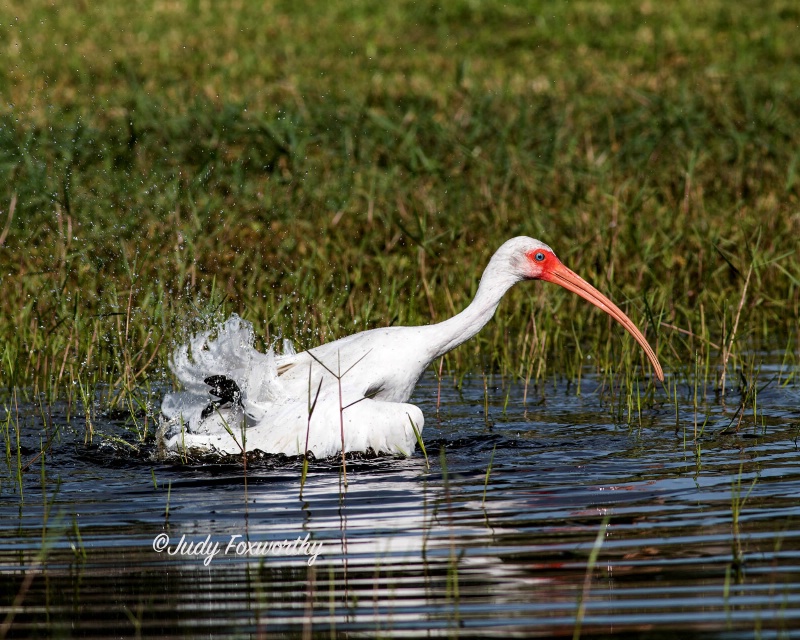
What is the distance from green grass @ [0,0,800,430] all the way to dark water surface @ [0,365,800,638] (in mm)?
1194

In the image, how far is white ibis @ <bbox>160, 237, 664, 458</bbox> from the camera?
680 centimetres

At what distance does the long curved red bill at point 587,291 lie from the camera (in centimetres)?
775

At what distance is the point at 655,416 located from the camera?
7594 mm

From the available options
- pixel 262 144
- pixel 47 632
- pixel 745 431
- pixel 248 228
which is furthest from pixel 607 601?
pixel 262 144

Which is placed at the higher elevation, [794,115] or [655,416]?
[794,115]

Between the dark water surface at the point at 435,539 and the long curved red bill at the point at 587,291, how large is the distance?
21.2 inches

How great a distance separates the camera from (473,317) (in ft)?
24.2

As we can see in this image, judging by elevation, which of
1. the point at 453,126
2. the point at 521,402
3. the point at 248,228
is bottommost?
the point at 521,402

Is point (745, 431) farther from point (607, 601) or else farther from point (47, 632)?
point (47, 632)

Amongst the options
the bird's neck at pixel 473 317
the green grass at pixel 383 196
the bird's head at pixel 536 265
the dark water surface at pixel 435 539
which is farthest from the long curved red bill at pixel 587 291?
the dark water surface at pixel 435 539

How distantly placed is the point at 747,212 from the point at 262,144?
4.54 metres

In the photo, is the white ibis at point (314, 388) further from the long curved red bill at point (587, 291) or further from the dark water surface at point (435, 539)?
the long curved red bill at point (587, 291)

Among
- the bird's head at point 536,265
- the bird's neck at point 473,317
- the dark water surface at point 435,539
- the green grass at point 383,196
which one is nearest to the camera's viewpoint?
the dark water surface at point 435,539

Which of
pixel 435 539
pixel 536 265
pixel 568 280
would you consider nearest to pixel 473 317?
pixel 536 265
